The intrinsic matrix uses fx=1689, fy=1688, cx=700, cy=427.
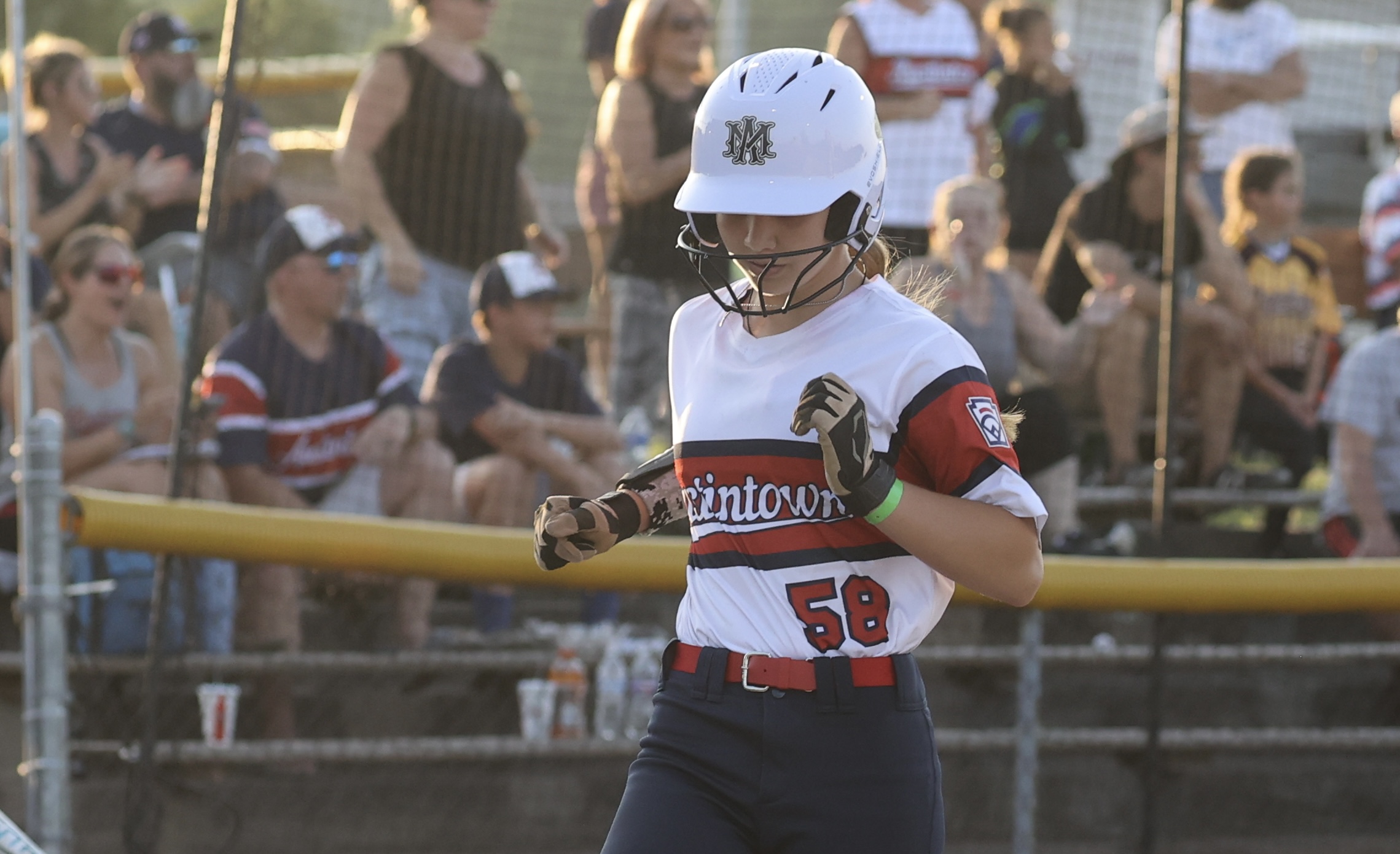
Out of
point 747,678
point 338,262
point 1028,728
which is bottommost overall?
point 1028,728

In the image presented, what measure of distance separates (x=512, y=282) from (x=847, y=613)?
138 inches

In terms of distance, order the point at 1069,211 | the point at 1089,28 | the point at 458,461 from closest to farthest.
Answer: the point at 458,461 → the point at 1069,211 → the point at 1089,28

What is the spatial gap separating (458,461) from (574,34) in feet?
8.25

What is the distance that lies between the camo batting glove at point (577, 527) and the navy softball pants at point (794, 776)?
309mm

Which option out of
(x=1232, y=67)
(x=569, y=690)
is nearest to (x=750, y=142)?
(x=569, y=690)

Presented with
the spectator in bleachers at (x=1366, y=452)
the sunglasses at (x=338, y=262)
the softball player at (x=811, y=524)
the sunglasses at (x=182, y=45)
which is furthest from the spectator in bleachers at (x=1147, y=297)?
the softball player at (x=811, y=524)

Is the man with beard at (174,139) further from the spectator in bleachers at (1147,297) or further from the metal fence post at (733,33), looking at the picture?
the spectator in bleachers at (1147,297)

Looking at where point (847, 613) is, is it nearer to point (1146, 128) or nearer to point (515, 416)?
point (515, 416)

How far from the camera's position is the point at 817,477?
265 cm

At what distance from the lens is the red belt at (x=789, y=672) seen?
8.68 ft

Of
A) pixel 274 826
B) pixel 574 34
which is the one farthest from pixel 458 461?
pixel 574 34

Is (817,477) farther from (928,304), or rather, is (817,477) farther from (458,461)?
(458,461)

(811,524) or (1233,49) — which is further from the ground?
(1233,49)

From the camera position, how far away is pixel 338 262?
5824 millimetres
